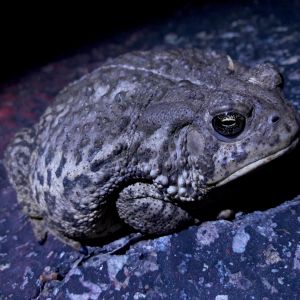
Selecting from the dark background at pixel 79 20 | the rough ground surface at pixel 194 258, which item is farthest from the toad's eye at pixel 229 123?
the dark background at pixel 79 20

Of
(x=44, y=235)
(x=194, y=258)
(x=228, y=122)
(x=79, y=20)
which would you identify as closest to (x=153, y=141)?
(x=228, y=122)

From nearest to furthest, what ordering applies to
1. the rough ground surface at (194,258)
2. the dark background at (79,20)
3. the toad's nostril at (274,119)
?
the toad's nostril at (274,119)
the rough ground surface at (194,258)
the dark background at (79,20)

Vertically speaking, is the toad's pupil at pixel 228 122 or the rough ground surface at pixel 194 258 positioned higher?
the toad's pupil at pixel 228 122

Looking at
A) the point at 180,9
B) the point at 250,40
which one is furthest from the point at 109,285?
the point at 180,9

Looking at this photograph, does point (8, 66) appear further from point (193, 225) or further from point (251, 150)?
point (251, 150)

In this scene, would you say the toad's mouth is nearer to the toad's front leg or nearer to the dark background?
the toad's front leg

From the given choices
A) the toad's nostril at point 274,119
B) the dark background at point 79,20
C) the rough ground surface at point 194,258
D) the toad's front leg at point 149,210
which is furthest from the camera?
the dark background at point 79,20

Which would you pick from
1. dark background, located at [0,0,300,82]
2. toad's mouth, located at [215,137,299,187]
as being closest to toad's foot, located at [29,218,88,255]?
→ toad's mouth, located at [215,137,299,187]

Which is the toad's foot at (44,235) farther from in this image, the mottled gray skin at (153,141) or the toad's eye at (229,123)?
the toad's eye at (229,123)
